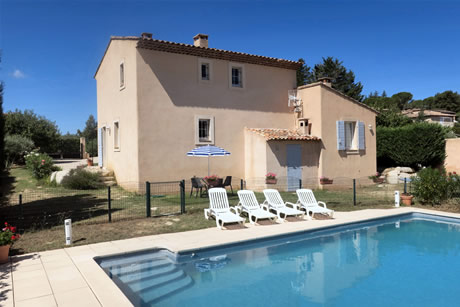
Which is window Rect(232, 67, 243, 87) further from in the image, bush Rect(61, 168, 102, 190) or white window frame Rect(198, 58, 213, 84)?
bush Rect(61, 168, 102, 190)

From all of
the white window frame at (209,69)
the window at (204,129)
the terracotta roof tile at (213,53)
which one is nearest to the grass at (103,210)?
the window at (204,129)

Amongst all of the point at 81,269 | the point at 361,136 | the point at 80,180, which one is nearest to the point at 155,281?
the point at 81,269

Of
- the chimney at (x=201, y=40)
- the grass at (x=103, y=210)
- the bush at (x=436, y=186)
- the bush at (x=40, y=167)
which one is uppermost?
the chimney at (x=201, y=40)

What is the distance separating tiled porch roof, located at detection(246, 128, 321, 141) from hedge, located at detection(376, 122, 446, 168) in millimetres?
8287

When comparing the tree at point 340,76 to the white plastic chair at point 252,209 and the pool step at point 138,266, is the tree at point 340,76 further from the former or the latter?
the pool step at point 138,266

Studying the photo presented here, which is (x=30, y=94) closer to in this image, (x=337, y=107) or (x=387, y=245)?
(x=337, y=107)

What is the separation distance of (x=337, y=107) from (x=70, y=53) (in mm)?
16642

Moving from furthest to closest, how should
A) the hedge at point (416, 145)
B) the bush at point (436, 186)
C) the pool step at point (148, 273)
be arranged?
1. the hedge at point (416, 145)
2. the bush at point (436, 186)
3. the pool step at point (148, 273)

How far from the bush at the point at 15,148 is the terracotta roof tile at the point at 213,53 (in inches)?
696

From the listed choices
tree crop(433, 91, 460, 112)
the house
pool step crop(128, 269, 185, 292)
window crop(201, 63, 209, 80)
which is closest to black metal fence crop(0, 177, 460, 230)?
the house

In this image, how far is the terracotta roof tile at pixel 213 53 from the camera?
49.6 ft

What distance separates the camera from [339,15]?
632 inches

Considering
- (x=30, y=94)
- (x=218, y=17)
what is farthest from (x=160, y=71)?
(x=30, y=94)

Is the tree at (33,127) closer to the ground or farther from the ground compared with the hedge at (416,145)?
farther from the ground
